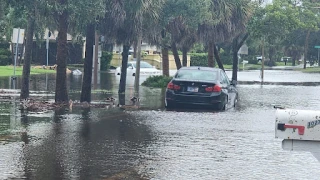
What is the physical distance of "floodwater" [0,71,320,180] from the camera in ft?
36.6

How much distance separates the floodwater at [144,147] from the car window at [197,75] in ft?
5.20

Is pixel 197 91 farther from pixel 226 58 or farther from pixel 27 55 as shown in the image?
pixel 226 58

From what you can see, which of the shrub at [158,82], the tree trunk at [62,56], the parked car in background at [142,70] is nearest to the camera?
the tree trunk at [62,56]

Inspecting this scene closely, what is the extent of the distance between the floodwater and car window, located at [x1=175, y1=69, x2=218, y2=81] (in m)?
1.58

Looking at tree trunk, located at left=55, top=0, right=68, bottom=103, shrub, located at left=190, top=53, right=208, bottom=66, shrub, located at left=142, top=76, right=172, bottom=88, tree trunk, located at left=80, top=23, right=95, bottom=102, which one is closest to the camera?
tree trunk, located at left=55, top=0, right=68, bottom=103

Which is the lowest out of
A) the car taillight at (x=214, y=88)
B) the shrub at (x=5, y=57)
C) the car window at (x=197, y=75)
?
the car taillight at (x=214, y=88)

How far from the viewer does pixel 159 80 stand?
126ft

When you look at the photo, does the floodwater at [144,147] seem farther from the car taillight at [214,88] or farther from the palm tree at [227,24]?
the palm tree at [227,24]

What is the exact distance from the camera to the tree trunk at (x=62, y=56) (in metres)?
21.7

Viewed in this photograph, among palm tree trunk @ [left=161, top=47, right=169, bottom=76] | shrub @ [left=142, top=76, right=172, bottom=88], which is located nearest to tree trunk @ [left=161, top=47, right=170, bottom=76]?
palm tree trunk @ [left=161, top=47, right=169, bottom=76]

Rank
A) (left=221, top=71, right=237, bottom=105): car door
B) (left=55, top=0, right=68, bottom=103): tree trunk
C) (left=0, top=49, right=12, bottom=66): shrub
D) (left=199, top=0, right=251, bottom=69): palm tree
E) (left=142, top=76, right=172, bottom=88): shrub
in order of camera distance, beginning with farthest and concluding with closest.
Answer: (left=0, top=49, right=12, bottom=66): shrub, (left=199, top=0, right=251, bottom=69): palm tree, (left=142, top=76, right=172, bottom=88): shrub, (left=221, top=71, right=237, bottom=105): car door, (left=55, top=0, right=68, bottom=103): tree trunk

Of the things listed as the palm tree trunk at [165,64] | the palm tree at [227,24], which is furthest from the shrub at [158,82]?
the palm tree at [227,24]

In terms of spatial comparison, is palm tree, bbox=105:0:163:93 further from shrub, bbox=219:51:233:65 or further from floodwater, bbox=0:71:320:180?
shrub, bbox=219:51:233:65

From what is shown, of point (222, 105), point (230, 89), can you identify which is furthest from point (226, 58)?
point (222, 105)
